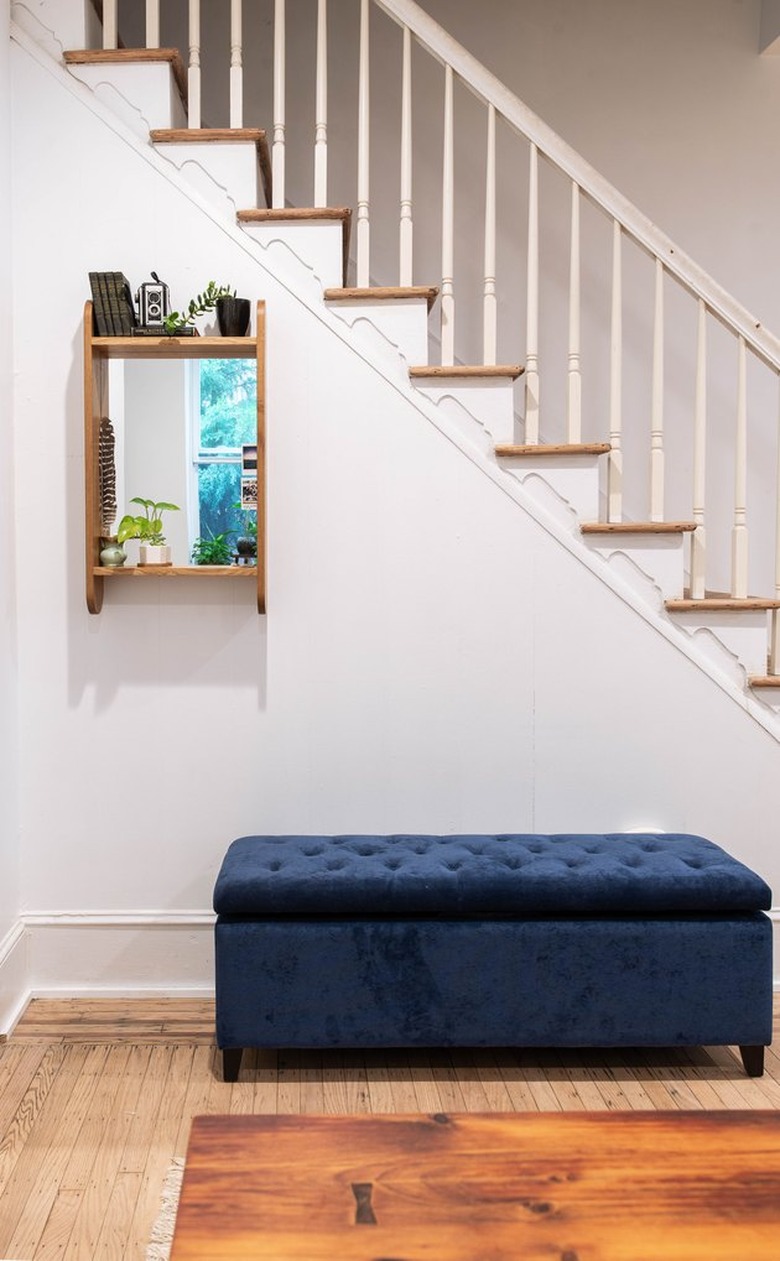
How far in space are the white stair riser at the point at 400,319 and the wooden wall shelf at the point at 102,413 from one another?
32 centimetres

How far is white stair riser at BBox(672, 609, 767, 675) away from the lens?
3389 millimetres

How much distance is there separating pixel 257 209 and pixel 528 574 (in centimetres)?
130

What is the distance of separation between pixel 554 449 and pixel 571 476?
10 cm

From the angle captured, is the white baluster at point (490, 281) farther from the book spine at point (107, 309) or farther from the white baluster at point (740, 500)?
the book spine at point (107, 309)

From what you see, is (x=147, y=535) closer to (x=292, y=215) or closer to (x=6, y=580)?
(x=6, y=580)

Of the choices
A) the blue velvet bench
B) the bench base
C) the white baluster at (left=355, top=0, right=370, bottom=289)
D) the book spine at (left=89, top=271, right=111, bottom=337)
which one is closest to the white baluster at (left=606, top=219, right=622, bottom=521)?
the white baluster at (left=355, top=0, right=370, bottom=289)

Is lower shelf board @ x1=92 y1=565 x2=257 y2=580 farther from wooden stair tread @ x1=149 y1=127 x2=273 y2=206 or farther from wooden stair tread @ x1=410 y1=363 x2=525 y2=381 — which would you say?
wooden stair tread @ x1=149 y1=127 x2=273 y2=206

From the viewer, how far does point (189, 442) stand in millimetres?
3359

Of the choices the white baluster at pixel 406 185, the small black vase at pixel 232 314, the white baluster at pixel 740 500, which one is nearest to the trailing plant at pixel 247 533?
the small black vase at pixel 232 314

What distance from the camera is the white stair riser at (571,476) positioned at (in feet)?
11.0

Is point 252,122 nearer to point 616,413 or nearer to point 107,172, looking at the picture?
point 107,172

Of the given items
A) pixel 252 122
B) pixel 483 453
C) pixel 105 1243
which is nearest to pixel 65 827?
pixel 105 1243

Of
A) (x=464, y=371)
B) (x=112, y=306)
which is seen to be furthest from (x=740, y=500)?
(x=112, y=306)

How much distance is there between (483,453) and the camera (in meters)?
3.36
